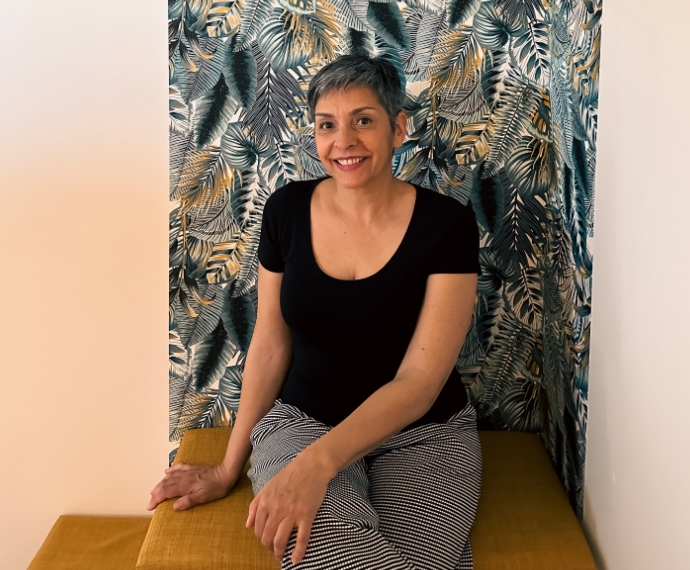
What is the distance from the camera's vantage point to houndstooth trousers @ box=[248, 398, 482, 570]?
129 centimetres

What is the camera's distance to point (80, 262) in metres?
2.01

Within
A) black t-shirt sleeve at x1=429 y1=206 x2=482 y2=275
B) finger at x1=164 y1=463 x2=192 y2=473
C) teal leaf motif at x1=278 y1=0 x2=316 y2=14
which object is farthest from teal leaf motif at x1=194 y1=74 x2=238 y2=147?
finger at x1=164 y1=463 x2=192 y2=473

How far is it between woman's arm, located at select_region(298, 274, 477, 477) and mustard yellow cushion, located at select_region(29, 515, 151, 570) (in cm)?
85

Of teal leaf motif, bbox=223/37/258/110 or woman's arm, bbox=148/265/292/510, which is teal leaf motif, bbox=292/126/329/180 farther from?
woman's arm, bbox=148/265/292/510

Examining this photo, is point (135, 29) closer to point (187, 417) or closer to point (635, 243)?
point (187, 417)

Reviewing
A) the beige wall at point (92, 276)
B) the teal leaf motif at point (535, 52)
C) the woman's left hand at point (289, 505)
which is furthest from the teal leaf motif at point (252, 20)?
the woman's left hand at point (289, 505)

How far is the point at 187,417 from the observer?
2.10m

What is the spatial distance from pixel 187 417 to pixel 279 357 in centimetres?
49

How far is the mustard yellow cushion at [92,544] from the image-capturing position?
190 cm

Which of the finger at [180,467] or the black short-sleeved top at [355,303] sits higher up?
the black short-sleeved top at [355,303]

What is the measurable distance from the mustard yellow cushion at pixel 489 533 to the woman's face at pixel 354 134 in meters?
0.76

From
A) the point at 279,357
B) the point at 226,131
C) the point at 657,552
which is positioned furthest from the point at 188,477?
the point at 657,552

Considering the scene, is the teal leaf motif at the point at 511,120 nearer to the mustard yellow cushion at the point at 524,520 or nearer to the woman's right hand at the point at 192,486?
the mustard yellow cushion at the point at 524,520

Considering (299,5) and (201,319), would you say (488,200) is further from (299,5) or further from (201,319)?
(201,319)
